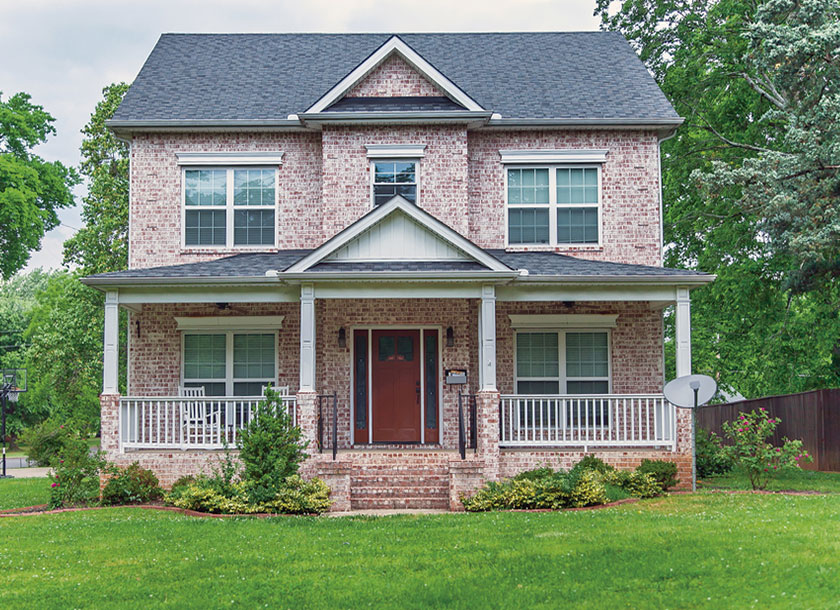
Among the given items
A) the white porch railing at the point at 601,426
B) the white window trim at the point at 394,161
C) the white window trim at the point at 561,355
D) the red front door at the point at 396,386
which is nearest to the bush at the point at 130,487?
the red front door at the point at 396,386

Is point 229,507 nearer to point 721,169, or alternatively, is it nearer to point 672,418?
point 672,418

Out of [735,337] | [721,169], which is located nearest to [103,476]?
[721,169]

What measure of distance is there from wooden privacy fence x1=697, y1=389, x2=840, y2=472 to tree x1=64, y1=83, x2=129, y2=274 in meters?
19.3

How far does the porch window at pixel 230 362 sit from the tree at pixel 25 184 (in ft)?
65.0

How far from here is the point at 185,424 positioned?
16.0 meters

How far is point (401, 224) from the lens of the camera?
1540cm

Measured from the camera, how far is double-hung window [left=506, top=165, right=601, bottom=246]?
17.7m

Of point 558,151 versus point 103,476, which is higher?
point 558,151

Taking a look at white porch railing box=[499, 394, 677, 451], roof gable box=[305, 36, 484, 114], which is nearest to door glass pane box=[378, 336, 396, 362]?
white porch railing box=[499, 394, 677, 451]

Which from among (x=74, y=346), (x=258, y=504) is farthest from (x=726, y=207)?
(x=74, y=346)

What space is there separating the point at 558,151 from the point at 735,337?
1095 cm

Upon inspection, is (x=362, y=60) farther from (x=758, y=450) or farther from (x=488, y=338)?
(x=758, y=450)

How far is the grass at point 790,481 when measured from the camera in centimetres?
1549

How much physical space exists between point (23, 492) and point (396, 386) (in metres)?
8.53
